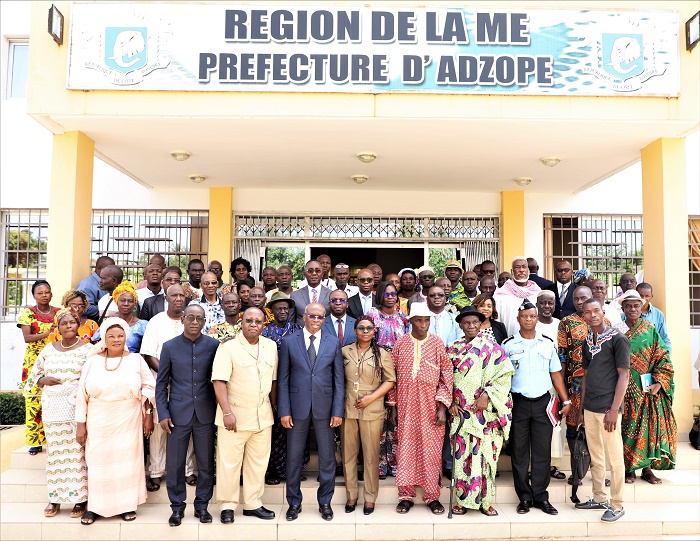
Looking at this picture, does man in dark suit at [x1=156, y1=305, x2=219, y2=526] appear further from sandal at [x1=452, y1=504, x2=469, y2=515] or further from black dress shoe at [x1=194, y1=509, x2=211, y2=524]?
sandal at [x1=452, y1=504, x2=469, y2=515]

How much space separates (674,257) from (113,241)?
768cm

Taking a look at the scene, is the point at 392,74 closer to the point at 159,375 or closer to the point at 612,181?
the point at 159,375

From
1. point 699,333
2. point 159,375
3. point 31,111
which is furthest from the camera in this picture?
point 699,333

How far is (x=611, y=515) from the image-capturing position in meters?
4.75

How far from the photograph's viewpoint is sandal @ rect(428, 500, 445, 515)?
191 inches

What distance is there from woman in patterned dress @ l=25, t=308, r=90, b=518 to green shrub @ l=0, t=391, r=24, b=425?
326cm

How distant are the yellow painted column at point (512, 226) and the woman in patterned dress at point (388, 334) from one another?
4.43m

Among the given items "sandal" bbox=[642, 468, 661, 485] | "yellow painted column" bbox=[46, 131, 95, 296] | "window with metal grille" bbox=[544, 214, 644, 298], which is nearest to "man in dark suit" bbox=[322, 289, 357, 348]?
"sandal" bbox=[642, 468, 661, 485]

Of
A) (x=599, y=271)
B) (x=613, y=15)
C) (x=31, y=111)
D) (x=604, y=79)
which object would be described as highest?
(x=613, y=15)

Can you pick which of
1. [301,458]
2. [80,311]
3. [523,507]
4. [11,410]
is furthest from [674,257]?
[11,410]

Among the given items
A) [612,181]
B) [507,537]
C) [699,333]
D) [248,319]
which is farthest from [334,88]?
[699,333]

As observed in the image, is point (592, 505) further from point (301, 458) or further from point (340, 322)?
point (340, 322)

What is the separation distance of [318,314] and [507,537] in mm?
2290

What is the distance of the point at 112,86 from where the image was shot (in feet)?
19.9
